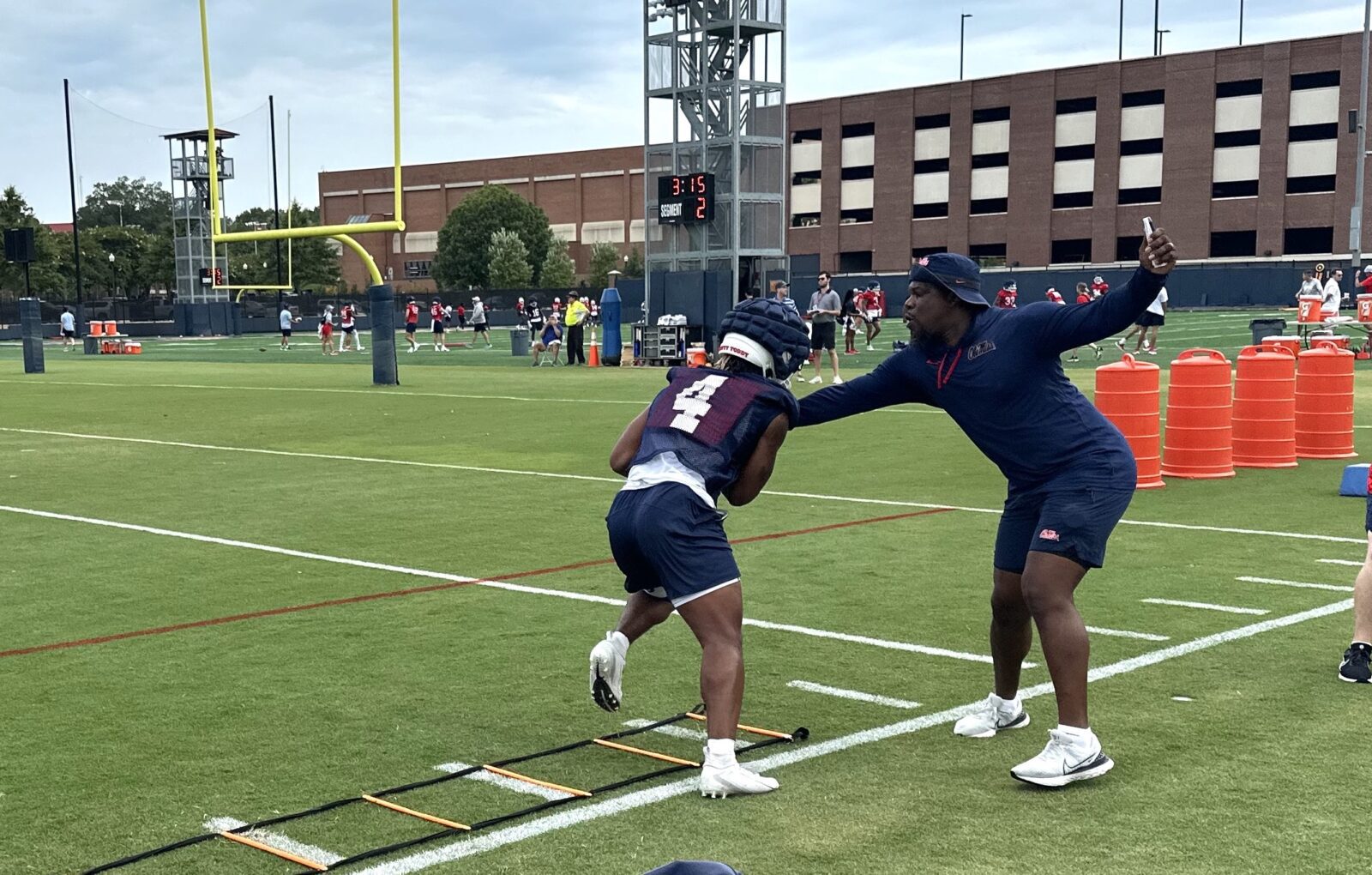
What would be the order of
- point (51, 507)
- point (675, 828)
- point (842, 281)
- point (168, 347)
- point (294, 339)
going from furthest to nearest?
point (842, 281), point (294, 339), point (168, 347), point (51, 507), point (675, 828)

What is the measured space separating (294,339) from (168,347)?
6.30 meters

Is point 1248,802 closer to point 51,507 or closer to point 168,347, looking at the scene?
point 51,507

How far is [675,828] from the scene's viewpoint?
466cm

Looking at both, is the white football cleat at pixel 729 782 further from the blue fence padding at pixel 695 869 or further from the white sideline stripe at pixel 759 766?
the blue fence padding at pixel 695 869

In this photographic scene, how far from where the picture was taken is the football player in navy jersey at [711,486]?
5055 mm

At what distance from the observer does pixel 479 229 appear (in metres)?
97.5

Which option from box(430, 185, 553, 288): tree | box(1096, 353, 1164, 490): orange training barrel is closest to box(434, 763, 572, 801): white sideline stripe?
box(1096, 353, 1164, 490): orange training barrel

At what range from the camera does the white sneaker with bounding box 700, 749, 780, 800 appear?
16.2ft

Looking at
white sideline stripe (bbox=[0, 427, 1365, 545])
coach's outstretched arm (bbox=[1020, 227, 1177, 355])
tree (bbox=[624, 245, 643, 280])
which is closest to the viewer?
coach's outstretched arm (bbox=[1020, 227, 1177, 355])

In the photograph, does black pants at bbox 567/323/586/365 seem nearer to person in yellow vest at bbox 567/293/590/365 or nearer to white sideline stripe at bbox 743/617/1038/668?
person in yellow vest at bbox 567/293/590/365

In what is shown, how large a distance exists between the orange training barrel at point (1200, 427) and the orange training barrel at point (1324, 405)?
5.67ft

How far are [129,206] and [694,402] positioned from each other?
17428 cm

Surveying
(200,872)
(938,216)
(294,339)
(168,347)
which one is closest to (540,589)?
(200,872)

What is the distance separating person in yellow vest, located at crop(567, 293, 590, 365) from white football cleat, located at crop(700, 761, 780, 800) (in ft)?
105
